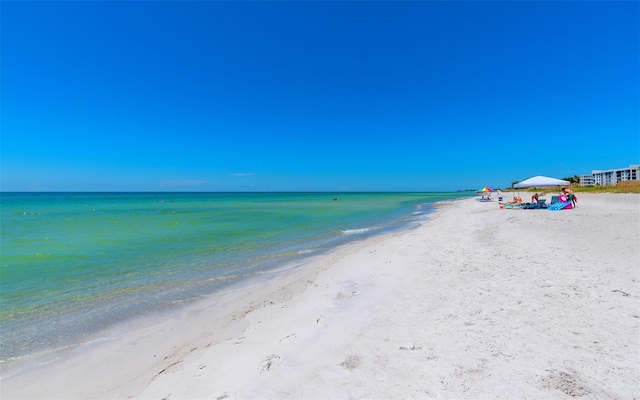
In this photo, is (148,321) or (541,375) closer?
(541,375)

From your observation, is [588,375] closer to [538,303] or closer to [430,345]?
[430,345]

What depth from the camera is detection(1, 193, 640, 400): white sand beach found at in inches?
120

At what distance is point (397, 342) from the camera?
3.85m

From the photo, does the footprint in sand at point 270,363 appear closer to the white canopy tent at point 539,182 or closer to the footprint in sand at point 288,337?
the footprint in sand at point 288,337

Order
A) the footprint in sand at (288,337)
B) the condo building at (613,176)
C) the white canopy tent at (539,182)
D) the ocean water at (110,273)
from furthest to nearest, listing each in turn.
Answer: the condo building at (613,176) < the white canopy tent at (539,182) < the ocean water at (110,273) < the footprint in sand at (288,337)

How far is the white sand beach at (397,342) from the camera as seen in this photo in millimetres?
3043

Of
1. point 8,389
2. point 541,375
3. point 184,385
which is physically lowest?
point 8,389

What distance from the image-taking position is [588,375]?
2994 mm

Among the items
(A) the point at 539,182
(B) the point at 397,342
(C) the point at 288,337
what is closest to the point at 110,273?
(C) the point at 288,337

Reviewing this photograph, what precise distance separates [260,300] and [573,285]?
640cm

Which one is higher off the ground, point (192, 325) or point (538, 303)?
point (538, 303)

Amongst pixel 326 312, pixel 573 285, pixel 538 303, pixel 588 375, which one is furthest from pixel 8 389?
pixel 573 285

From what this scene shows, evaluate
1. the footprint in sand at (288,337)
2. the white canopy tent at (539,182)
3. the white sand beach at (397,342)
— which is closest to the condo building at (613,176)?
the white canopy tent at (539,182)

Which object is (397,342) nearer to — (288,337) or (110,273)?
(288,337)
